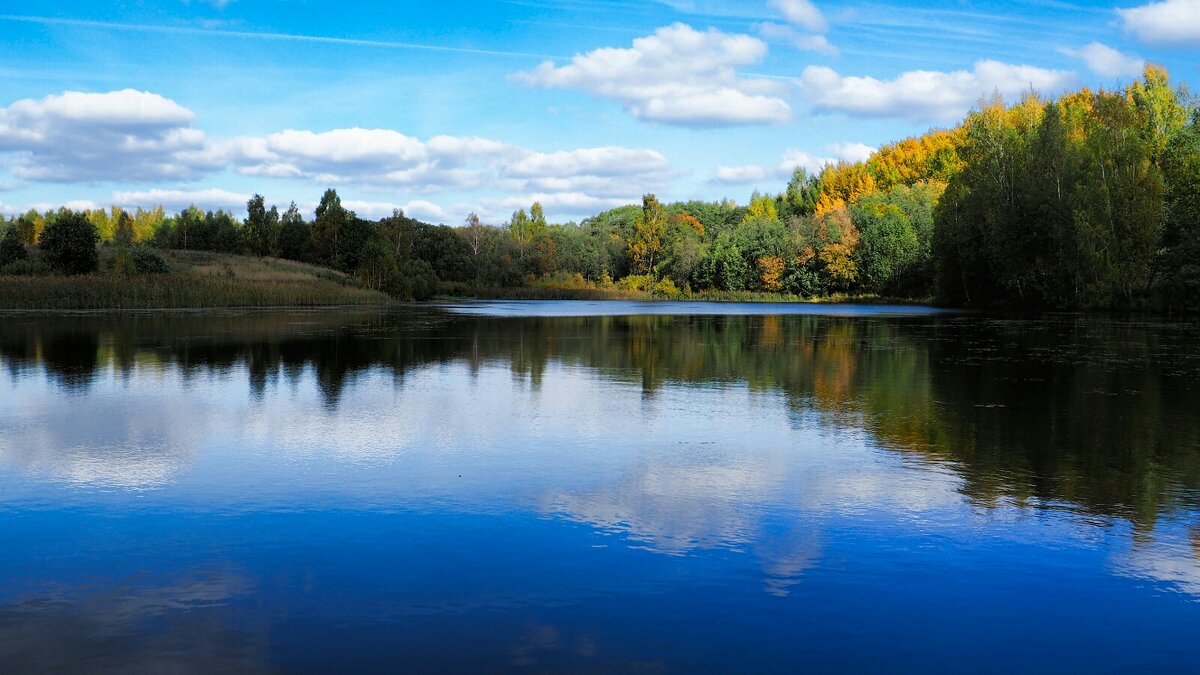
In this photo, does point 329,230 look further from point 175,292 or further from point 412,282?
point 175,292

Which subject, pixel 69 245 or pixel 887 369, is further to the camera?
pixel 69 245

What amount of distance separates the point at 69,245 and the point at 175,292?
45.3 feet

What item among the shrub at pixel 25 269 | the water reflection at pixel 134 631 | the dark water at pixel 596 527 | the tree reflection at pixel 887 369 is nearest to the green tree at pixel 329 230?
the shrub at pixel 25 269

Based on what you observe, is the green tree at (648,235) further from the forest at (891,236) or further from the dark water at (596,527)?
the dark water at (596,527)

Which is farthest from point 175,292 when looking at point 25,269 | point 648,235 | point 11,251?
point 648,235

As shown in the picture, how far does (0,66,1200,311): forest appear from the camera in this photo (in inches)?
1956

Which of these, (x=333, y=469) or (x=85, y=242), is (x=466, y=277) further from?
(x=333, y=469)

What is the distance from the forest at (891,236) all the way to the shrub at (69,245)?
9cm

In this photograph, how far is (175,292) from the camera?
48.4 meters

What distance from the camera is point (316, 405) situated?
12633mm

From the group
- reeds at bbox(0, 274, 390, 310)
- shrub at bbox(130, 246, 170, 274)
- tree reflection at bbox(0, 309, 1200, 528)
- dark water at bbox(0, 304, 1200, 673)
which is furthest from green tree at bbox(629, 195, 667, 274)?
dark water at bbox(0, 304, 1200, 673)

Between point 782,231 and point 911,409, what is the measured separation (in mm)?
87497

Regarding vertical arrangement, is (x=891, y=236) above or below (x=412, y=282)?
above

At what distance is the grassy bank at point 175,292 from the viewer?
44031 mm
